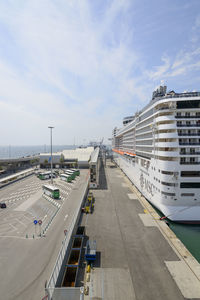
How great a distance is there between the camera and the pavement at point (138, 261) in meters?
10.6

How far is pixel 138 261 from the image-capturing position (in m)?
13.5

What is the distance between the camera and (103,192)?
111 feet

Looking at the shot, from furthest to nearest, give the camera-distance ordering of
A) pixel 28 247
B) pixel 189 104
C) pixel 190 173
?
1. pixel 189 104
2. pixel 190 173
3. pixel 28 247

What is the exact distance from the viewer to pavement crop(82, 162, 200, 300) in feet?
34.9

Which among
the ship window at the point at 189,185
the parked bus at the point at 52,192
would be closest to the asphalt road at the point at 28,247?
the parked bus at the point at 52,192

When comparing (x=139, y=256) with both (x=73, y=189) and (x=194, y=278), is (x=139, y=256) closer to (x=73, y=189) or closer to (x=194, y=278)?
(x=194, y=278)

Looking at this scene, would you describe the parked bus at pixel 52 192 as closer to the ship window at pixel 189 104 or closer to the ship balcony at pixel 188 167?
the ship balcony at pixel 188 167

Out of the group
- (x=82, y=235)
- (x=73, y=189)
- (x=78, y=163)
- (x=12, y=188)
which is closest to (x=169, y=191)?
(x=82, y=235)

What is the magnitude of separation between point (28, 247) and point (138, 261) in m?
11.7

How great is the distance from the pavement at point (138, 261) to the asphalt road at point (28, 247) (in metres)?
3.96

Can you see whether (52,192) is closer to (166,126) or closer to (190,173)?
(166,126)

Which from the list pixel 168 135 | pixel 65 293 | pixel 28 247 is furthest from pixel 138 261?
pixel 168 135

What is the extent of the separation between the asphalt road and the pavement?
13.0ft

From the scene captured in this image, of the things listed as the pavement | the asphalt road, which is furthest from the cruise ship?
the asphalt road
